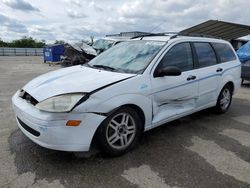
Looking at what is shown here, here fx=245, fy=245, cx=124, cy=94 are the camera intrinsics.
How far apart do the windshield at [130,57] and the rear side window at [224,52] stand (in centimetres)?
167

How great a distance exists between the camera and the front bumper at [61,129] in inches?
106

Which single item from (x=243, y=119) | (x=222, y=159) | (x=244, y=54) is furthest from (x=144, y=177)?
(x=244, y=54)

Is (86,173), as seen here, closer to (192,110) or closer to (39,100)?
(39,100)

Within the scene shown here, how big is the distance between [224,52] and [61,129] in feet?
12.8

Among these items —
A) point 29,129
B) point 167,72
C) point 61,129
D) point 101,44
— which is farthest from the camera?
point 101,44

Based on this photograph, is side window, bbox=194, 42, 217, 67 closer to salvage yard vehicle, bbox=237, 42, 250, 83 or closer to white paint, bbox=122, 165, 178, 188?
white paint, bbox=122, 165, 178, 188

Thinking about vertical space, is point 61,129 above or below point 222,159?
above

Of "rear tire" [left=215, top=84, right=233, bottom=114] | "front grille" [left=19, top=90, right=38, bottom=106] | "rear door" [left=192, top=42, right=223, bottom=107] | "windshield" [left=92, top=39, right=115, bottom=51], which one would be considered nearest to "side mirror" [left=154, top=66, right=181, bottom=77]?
"rear door" [left=192, top=42, right=223, bottom=107]

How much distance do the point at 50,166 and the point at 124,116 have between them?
1.08 m

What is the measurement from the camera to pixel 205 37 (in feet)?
15.7

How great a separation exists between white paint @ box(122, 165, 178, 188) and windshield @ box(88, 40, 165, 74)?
1.29 m

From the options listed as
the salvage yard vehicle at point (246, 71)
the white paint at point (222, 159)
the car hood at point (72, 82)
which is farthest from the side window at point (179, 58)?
the salvage yard vehicle at point (246, 71)

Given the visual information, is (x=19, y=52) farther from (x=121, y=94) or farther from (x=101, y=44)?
(x=121, y=94)

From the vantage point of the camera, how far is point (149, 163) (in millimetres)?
3055
